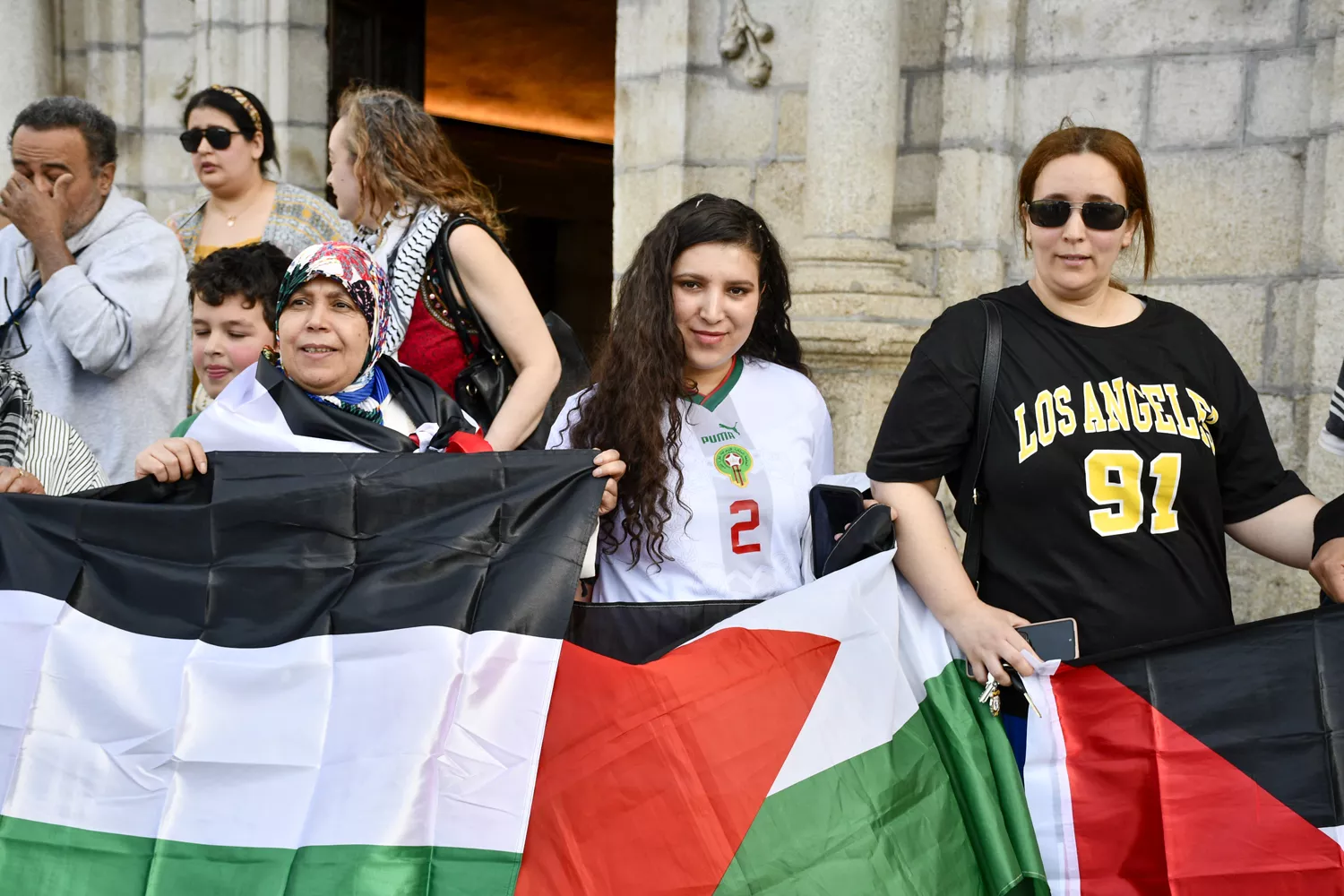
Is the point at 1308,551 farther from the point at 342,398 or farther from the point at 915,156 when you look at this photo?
the point at 915,156

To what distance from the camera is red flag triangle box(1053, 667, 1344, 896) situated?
7.62 feet

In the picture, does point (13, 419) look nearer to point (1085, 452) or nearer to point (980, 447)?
point (980, 447)

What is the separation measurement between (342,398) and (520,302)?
66 cm

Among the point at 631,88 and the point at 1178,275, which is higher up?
the point at 631,88

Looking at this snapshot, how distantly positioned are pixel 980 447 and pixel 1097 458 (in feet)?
0.67

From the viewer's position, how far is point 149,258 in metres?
3.89

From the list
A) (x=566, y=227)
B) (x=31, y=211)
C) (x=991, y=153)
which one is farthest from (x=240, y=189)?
(x=566, y=227)

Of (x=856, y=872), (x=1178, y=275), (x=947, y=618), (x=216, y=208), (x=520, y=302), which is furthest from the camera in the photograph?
(x=1178, y=275)

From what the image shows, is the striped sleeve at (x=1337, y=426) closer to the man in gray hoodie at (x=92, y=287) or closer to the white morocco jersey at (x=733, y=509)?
the white morocco jersey at (x=733, y=509)

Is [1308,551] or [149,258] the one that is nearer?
[1308,551]

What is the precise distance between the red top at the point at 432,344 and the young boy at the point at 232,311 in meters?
0.44

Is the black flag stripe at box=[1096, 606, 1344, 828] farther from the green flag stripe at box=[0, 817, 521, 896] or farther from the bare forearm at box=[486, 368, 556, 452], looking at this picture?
the bare forearm at box=[486, 368, 556, 452]

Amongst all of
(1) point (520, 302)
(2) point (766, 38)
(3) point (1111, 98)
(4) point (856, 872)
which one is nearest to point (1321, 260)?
(3) point (1111, 98)

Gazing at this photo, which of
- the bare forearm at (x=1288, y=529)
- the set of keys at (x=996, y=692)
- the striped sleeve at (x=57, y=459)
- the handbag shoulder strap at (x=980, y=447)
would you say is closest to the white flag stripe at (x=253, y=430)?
the striped sleeve at (x=57, y=459)
